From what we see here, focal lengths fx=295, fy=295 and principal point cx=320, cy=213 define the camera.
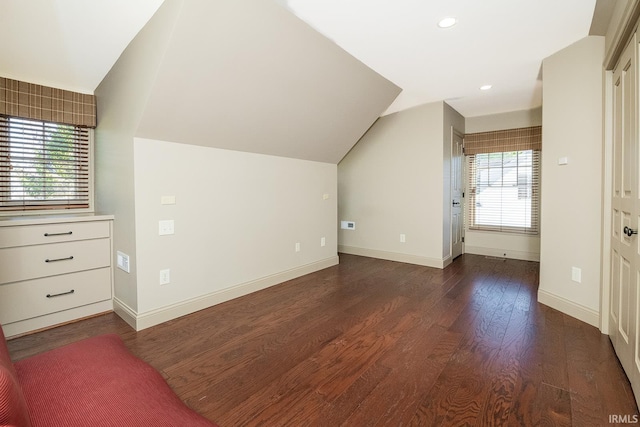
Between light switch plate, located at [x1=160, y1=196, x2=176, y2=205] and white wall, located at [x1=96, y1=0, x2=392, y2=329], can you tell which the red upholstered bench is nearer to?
white wall, located at [x1=96, y1=0, x2=392, y2=329]

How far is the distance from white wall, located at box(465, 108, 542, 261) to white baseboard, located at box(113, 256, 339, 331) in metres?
3.47

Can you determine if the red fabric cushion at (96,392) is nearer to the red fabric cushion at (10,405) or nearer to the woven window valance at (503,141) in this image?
the red fabric cushion at (10,405)

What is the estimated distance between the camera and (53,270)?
246cm

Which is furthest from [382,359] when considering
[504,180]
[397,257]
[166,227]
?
[504,180]

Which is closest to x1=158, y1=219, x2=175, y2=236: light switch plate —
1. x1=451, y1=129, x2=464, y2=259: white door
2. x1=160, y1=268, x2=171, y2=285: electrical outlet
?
x1=160, y1=268, x2=171, y2=285: electrical outlet

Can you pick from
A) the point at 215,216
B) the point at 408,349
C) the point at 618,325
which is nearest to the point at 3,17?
the point at 215,216

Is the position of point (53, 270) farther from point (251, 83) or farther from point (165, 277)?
point (251, 83)

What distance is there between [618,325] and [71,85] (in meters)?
4.85

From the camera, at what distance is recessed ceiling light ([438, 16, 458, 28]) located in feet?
7.48

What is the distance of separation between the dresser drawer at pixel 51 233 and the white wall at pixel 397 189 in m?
3.67

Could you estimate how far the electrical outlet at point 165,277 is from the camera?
2.57 metres

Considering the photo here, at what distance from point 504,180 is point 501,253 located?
122 centimetres

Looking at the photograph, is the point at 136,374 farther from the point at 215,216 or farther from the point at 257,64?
the point at 257,64

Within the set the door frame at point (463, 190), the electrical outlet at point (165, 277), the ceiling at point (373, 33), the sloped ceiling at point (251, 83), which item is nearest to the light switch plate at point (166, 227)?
the electrical outlet at point (165, 277)
